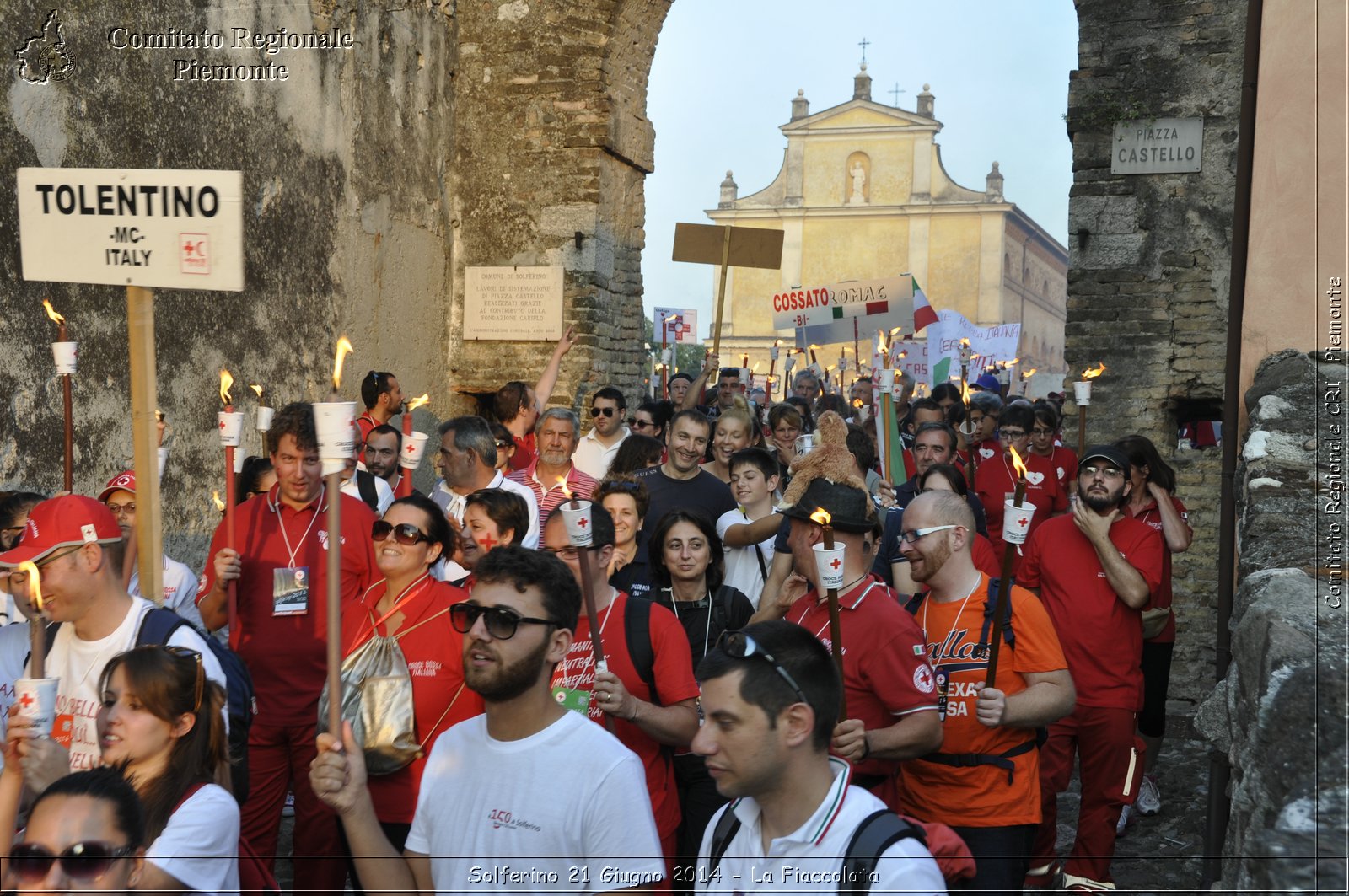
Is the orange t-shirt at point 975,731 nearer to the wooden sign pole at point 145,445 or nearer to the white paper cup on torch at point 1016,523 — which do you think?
the white paper cup on torch at point 1016,523

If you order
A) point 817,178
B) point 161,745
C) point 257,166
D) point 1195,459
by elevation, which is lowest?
point 161,745

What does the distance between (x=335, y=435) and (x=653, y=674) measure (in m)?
1.64

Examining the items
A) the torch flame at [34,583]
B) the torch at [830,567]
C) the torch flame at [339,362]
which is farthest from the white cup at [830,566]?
the torch flame at [34,583]

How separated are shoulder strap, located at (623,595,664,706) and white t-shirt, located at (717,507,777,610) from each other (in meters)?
1.71

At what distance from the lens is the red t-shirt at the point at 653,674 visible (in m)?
4.04

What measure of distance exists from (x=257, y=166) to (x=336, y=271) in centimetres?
127

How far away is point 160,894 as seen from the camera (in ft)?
8.96

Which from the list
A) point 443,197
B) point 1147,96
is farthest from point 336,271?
point 1147,96

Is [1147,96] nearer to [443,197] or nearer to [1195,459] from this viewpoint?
[1195,459]

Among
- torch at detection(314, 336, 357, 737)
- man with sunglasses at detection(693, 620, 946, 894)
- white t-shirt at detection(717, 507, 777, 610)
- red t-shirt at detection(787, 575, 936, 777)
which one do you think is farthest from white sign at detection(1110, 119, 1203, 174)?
torch at detection(314, 336, 357, 737)

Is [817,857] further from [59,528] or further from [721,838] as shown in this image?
Answer: [59,528]

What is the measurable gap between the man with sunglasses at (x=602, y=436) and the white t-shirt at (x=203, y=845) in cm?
559

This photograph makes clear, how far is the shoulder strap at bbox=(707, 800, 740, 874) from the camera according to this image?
2.77 m

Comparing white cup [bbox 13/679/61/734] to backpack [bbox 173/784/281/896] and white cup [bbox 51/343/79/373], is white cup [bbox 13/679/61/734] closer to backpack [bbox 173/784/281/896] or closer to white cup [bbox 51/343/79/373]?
backpack [bbox 173/784/281/896]
